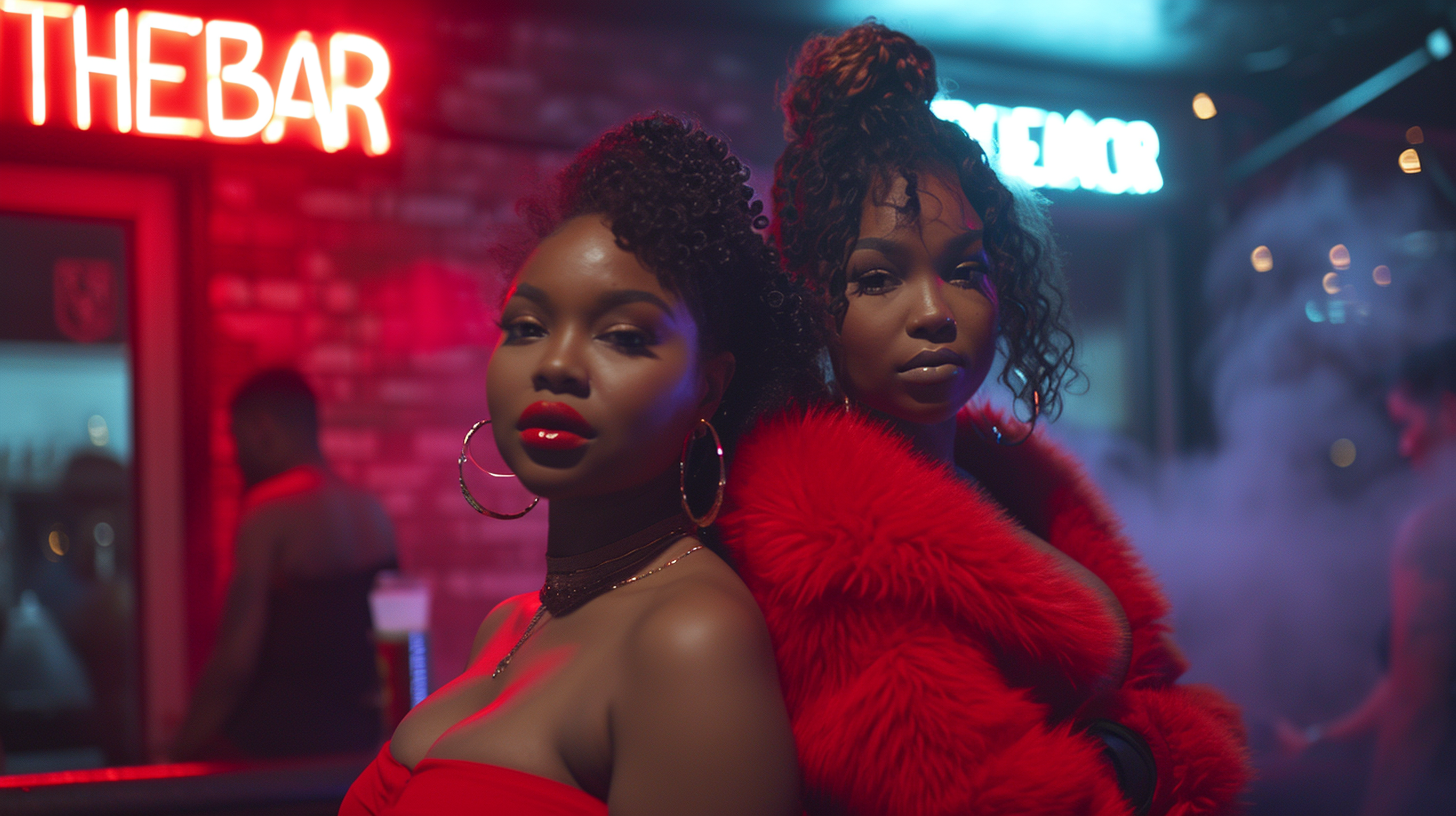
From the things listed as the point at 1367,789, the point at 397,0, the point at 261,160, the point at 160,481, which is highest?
the point at 397,0

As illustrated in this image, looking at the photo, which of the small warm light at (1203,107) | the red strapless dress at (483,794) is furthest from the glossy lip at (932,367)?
the small warm light at (1203,107)

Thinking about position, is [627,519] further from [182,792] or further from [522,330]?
[182,792]

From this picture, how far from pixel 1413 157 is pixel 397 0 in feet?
17.1

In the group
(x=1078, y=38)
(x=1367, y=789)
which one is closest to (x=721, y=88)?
(x=1078, y=38)

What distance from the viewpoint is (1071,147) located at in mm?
4793

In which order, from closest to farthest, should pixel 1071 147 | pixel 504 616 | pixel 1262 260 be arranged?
1. pixel 504 616
2. pixel 1071 147
3. pixel 1262 260

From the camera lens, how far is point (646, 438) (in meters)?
0.92

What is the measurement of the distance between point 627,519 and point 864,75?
1.79ft

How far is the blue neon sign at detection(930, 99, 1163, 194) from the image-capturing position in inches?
184

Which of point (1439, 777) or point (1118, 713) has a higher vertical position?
point (1118, 713)

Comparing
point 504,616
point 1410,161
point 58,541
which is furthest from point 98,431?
point 1410,161

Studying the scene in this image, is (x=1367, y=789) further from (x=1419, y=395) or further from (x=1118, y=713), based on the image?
(x=1118, y=713)

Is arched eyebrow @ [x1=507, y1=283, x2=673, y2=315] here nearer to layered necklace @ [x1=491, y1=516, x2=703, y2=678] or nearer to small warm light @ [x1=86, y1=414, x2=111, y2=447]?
layered necklace @ [x1=491, y1=516, x2=703, y2=678]

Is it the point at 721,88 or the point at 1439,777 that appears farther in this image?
the point at 721,88
